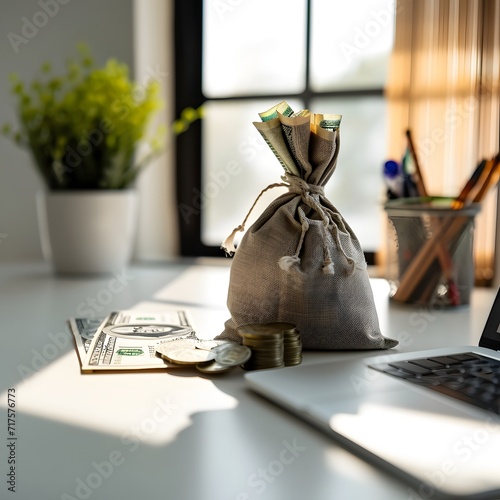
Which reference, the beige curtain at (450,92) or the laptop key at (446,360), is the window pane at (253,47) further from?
the laptop key at (446,360)

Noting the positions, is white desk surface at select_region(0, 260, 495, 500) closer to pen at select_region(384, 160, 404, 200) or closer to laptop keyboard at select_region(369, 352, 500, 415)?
laptop keyboard at select_region(369, 352, 500, 415)

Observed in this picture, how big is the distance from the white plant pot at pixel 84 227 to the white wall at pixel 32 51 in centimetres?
45

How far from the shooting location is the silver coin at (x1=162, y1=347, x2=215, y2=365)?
2.68 feet

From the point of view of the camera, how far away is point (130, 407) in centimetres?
70

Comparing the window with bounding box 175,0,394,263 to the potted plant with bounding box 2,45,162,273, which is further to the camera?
the window with bounding box 175,0,394,263

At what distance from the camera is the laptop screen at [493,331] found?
872 mm

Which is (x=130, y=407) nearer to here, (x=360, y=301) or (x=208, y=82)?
(x=360, y=301)

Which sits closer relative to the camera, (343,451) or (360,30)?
(343,451)

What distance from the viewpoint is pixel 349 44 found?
76.2 inches

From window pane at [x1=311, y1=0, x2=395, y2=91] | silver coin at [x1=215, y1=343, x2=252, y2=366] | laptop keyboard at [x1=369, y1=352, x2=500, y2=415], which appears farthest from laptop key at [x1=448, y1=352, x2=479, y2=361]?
window pane at [x1=311, y1=0, x2=395, y2=91]

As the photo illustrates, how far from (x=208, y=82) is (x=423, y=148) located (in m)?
0.71

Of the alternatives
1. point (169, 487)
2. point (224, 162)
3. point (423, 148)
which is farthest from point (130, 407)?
point (224, 162)

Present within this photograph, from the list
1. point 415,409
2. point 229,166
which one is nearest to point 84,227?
point 229,166

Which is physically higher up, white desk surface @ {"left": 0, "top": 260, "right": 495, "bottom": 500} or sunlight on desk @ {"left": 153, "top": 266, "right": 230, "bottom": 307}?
white desk surface @ {"left": 0, "top": 260, "right": 495, "bottom": 500}
